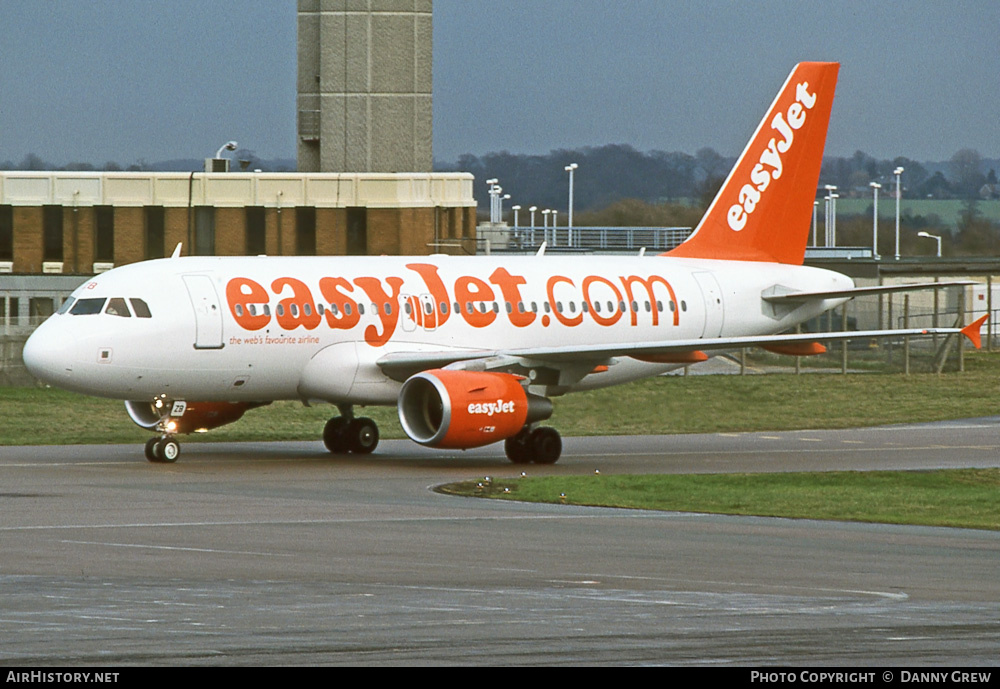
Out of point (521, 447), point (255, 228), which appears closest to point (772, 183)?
point (521, 447)

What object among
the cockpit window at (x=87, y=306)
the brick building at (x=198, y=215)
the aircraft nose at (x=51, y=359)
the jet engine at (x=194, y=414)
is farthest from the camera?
the brick building at (x=198, y=215)

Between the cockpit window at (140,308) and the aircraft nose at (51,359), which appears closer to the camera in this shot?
the aircraft nose at (51,359)

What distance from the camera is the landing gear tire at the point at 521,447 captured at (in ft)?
104

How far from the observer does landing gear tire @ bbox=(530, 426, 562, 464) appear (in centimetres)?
3159

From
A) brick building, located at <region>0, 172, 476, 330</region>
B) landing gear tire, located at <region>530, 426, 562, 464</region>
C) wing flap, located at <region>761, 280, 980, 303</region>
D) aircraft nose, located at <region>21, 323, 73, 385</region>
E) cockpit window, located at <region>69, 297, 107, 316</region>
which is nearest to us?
aircraft nose, located at <region>21, 323, 73, 385</region>

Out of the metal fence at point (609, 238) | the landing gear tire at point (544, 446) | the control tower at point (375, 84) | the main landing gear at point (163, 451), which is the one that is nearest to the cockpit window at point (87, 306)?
the main landing gear at point (163, 451)

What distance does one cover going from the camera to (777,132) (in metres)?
38.2

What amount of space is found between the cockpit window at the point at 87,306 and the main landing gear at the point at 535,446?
777cm

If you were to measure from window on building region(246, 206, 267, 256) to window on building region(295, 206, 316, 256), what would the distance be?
1.24 meters

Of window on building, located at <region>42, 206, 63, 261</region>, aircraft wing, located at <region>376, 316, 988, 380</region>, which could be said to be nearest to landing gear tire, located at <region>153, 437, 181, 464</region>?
aircraft wing, located at <region>376, 316, 988, 380</region>

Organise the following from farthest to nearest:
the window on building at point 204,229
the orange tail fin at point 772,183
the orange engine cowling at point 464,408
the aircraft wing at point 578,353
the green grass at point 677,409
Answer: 1. the window on building at point 204,229
2. the orange tail fin at point 772,183
3. the green grass at point 677,409
4. the aircraft wing at point 578,353
5. the orange engine cowling at point 464,408

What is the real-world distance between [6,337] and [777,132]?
2241cm

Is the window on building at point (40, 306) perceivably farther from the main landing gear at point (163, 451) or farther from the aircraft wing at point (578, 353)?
the aircraft wing at point (578, 353)

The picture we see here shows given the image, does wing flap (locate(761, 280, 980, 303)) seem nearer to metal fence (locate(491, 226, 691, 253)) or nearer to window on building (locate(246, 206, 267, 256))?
window on building (locate(246, 206, 267, 256))
